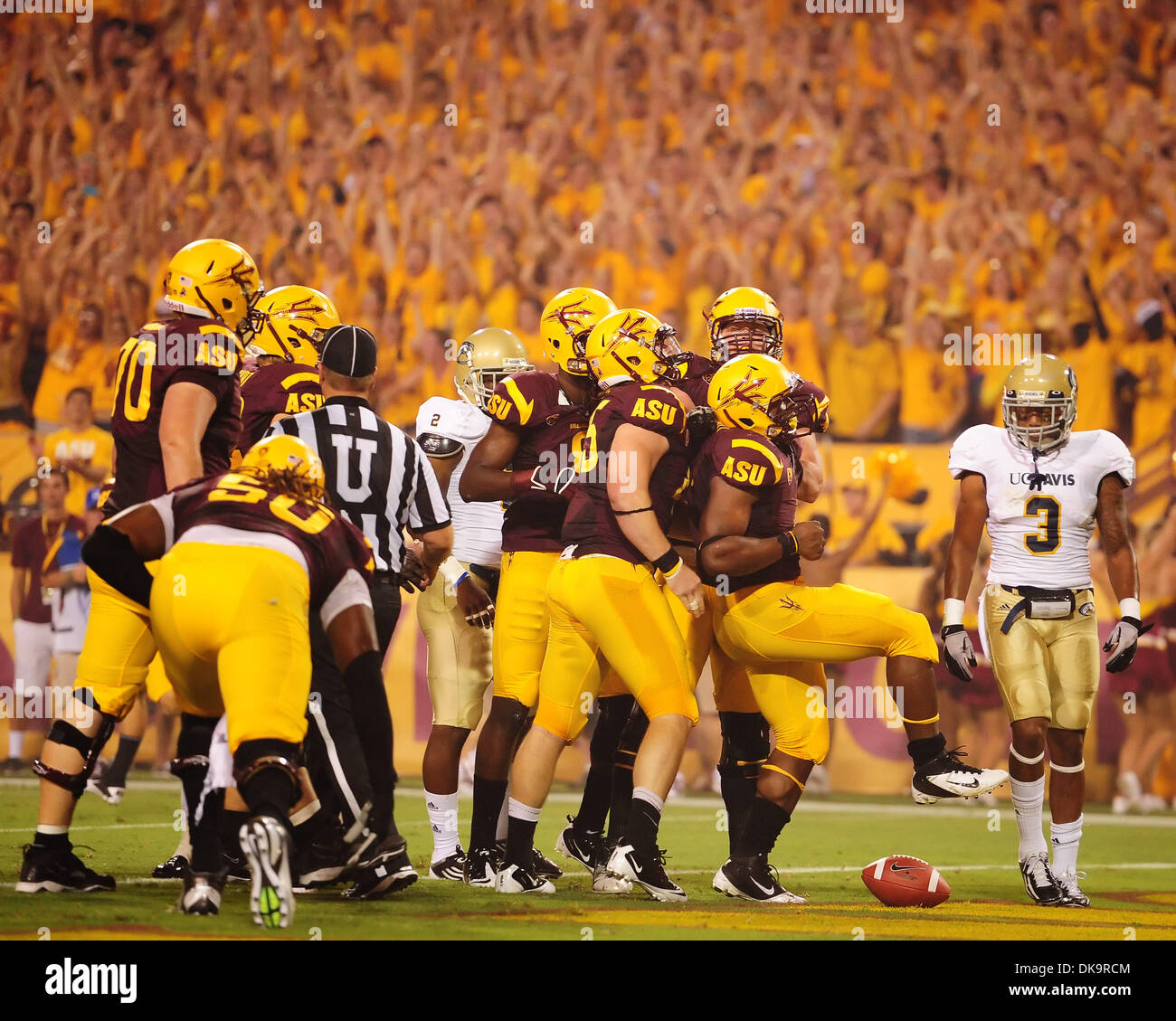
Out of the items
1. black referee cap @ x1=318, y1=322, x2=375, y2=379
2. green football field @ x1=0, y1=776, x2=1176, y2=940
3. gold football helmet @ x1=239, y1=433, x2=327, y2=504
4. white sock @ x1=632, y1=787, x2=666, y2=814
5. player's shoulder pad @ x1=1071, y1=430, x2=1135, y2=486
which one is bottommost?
green football field @ x1=0, y1=776, x2=1176, y2=940

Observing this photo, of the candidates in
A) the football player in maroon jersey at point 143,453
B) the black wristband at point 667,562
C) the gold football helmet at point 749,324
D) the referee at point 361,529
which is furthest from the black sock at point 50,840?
the gold football helmet at point 749,324

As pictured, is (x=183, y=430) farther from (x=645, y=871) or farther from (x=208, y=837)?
(x=645, y=871)

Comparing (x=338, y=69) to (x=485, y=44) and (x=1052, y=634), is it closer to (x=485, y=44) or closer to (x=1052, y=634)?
(x=485, y=44)

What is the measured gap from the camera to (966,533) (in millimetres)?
5848

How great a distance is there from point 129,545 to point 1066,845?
11.5 feet

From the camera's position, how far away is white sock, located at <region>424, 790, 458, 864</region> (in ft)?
18.6

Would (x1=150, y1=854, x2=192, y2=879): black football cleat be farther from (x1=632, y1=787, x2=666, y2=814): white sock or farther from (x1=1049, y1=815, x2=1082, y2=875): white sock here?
(x1=1049, y1=815, x2=1082, y2=875): white sock

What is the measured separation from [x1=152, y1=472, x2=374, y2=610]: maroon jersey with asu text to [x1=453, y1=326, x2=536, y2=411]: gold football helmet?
1.98m

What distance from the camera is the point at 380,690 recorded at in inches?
176

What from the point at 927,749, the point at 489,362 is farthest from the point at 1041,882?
the point at 489,362

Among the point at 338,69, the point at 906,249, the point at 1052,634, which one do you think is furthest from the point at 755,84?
the point at 1052,634

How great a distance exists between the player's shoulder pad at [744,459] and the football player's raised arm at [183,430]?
1735 millimetres

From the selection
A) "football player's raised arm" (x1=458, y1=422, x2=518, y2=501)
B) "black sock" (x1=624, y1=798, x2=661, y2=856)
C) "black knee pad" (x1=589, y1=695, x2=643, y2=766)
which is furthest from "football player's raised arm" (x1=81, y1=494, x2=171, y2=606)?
"black knee pad" (x1=589, y1=695, x2=643, y2=766)

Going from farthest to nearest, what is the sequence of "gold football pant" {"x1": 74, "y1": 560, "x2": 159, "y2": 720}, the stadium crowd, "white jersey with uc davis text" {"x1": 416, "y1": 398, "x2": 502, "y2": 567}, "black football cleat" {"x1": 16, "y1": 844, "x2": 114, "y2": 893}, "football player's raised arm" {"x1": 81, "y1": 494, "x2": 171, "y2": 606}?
the stadium crowd < "white jersey with uc davis text" {"x1": 416, "y1": 398, "x2": 502, "y2": 567} < "black football cleat" {"x1": 16, "y1": 844, "x2": 114, "y2": 893} < "gold football pant" {"x1": 74, "y1": 560, "x2": 159, "y2": 720} < "football player's raised arm" {"x1": 81, "y1": 494, "x2": 171, "y2": 606}
